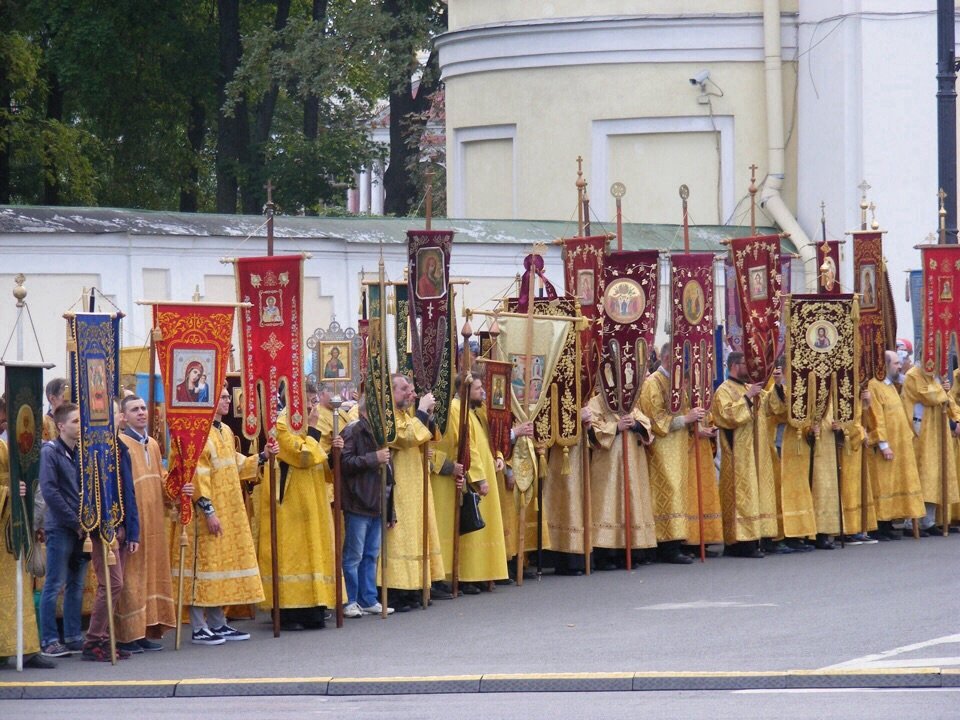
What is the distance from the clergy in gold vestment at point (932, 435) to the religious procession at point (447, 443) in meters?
0.03

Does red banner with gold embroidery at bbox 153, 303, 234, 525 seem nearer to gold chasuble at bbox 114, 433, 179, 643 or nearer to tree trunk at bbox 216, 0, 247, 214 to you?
gold chasuble at bbox 114, 433, 179, 643

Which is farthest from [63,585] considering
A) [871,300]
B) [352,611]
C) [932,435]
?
[932,435]

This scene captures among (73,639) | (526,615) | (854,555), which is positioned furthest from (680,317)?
(73,639)

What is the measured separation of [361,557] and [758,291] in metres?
4.64

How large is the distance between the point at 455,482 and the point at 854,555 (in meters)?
3.77

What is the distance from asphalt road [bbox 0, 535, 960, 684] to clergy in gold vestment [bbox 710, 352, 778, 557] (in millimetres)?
905

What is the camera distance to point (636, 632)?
40.2ft

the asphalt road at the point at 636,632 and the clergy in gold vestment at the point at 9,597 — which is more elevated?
the clergy in gold vestment at the point at 9,597

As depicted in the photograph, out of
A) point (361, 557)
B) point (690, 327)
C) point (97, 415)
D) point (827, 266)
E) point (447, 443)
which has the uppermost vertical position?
point (827, 266)

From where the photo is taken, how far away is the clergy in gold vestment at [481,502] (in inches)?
575

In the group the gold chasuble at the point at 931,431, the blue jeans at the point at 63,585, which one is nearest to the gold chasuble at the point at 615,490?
the gold chasuble at the point at 931,431

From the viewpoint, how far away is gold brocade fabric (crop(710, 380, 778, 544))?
16188mm

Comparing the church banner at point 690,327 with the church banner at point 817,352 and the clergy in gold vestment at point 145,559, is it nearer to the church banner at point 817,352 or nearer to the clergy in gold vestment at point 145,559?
the church banner at point 817,352

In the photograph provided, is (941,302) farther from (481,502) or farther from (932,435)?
(481,502)
